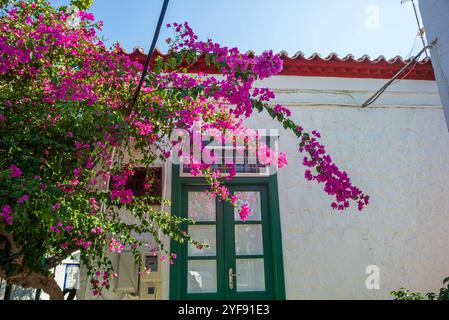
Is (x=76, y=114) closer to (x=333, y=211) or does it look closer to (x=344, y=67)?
(x=333, y=211)

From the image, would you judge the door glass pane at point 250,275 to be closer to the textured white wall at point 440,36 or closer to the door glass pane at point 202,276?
the door glass pane at point 202,276

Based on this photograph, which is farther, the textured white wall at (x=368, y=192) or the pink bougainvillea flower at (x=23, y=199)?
the textured white wall at (x=368, y=192)

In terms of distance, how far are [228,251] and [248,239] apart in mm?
270

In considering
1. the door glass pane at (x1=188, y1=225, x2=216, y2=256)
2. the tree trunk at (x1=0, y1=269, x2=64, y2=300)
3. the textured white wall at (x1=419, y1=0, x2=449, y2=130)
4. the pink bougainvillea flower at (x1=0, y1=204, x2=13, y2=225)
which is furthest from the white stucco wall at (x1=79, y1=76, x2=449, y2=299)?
the pink bougainvillea flower at (x1=0, y1=204, x2=13, y2=225)

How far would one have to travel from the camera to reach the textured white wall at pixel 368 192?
4.13 meters

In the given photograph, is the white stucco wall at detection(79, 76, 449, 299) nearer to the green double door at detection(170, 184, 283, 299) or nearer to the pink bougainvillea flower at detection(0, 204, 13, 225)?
the green double door at detection(170, 184, 283, 299)

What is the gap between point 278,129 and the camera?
14.9ft

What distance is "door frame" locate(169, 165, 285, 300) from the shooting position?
3896mm

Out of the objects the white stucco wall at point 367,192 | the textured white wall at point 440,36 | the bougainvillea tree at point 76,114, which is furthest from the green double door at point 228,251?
the textured white wall at point 440,36

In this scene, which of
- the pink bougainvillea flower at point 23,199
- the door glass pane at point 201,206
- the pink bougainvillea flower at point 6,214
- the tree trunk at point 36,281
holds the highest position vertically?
the door glass pane at point 201,206

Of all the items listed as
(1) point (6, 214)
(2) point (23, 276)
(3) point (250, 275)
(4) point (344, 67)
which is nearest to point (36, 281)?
(2) point (23, 276)

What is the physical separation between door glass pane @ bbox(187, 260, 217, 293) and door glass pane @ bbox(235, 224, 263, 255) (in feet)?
1.10

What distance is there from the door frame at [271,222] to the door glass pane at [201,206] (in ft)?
0.47

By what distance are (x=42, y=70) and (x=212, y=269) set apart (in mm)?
2555
